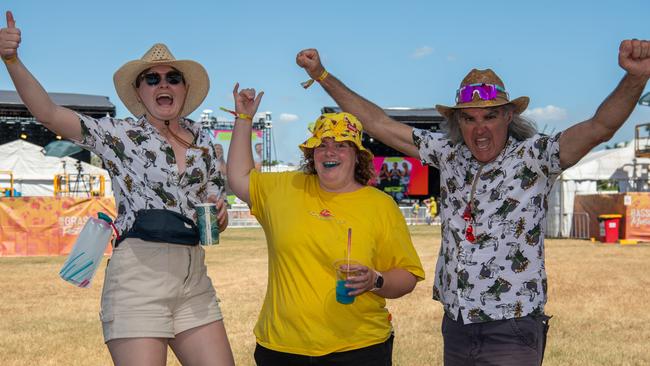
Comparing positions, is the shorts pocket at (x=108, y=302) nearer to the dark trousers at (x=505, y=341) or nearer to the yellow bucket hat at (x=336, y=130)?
the yellow bucket hat at (x=336, y=130)

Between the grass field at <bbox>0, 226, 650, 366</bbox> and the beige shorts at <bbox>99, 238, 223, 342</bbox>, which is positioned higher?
the beige shorts at <bbox>99, 238, 223, 342</bbox>

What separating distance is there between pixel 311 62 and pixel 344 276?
4.82ft

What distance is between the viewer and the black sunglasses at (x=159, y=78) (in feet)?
11.5

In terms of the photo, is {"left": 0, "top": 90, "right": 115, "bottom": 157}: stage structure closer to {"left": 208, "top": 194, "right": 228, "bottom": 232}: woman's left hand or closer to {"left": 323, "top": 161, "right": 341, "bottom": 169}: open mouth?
{"left": 208, "top": 194, "right": 228, "bottom": 232}: woman's left hand

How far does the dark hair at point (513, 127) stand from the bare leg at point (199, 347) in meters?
1.62

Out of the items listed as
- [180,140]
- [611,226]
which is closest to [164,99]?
[180,140]

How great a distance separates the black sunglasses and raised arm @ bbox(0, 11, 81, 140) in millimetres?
548

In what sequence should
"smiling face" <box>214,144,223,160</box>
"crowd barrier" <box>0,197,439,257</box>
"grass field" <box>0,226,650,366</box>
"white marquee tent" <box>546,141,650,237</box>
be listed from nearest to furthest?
1. "smiling face" <box>214,144,223,160</box>
2. "grass field" <box>0,226,650,366</box>
3. "crowd barrier" <box>0,197,439,257</box>
4. "white marquee tent" <box>546,141,650,237</box>

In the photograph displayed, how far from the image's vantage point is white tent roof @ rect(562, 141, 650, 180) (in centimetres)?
2952

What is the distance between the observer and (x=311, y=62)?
379 cm

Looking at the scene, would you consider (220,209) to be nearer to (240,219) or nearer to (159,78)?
(159,78)

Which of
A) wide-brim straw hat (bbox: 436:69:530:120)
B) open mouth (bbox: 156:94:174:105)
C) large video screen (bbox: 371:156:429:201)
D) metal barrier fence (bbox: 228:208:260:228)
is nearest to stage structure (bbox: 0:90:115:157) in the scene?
metal barrier fence (bbox: 228:208:260:228)

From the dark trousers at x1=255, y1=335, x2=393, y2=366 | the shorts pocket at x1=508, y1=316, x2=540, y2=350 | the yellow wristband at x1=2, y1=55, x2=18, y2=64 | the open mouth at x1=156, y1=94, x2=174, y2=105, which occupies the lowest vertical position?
the dark trousers at x1=255, y1=335, x2=393, y2=366

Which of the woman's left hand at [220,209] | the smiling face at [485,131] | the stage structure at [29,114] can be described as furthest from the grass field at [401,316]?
the stage structure at [29,114]
